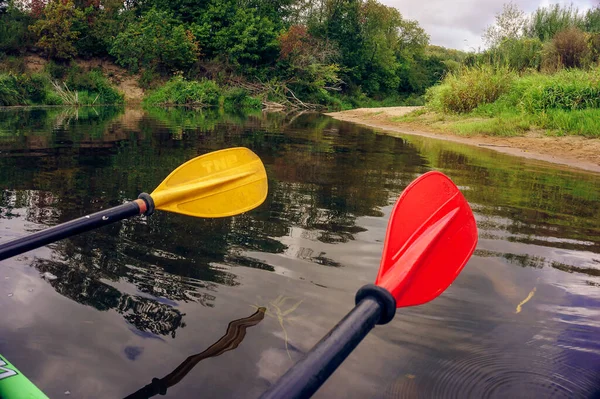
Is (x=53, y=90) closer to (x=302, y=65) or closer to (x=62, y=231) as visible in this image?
(x=302, y=65)

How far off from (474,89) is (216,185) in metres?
11.3

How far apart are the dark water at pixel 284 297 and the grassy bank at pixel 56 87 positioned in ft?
55.9

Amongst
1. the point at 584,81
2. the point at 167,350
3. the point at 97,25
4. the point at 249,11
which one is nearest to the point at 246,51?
the point at 249,11

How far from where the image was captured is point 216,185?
280cm

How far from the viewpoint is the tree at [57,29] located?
2309 centimetres

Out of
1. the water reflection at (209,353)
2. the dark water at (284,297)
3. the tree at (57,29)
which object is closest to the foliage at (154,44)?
the tree at (57,29)

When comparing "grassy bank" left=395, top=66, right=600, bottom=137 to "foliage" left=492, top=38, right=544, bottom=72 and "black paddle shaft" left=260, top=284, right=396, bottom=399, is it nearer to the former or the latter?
"foliage" left=492, top=38, right=544, bottom=72

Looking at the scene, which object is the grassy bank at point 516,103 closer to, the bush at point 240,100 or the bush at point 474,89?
the bush at point 474,89

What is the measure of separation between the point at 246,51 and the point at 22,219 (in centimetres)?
2494

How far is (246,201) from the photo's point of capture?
2.92m

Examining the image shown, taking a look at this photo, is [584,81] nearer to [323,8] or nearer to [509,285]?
[509,285]

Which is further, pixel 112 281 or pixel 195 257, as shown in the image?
pixel 195 257

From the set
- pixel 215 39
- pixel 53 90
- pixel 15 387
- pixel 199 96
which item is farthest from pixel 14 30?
pixel 15 387

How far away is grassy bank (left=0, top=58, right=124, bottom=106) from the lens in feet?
61.9
